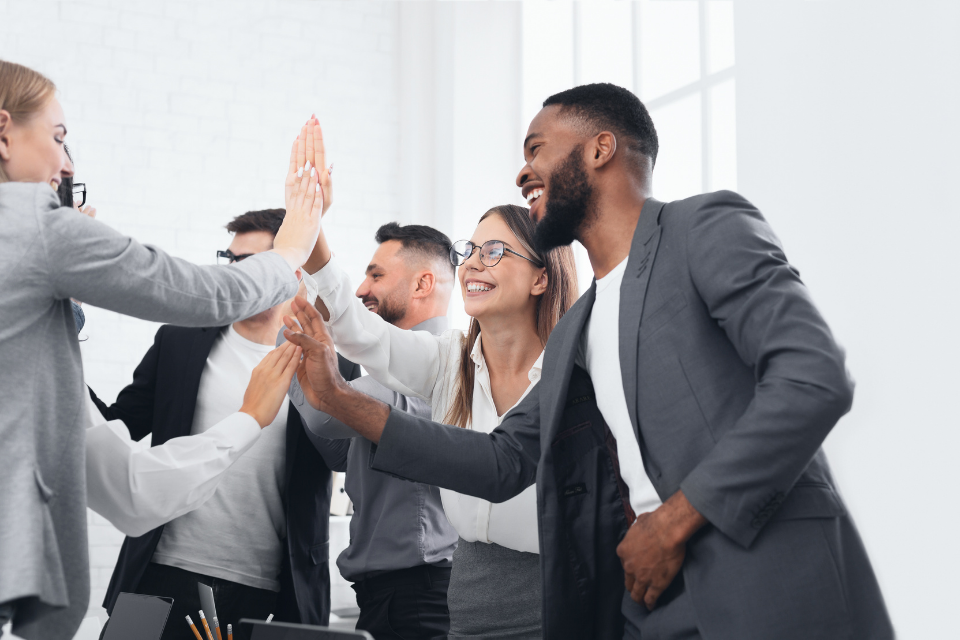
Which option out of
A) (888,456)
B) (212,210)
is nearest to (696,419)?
(888,456)

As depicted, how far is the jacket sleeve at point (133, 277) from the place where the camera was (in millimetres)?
1209

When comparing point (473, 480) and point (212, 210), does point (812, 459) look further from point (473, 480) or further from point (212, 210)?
point (212, 210)

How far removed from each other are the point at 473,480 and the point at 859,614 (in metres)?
0.76

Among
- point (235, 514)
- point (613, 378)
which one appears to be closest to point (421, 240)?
point (235, 514)

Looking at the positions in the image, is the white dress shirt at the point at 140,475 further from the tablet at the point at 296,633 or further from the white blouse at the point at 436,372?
the white blouse at the point at 436,372

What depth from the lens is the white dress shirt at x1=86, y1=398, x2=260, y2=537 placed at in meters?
1.44

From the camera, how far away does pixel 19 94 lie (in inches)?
50.9

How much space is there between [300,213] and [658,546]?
1.09 meters

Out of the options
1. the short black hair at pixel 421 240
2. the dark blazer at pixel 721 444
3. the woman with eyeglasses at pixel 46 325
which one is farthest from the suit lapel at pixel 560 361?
the short black hair at pixel 421 240

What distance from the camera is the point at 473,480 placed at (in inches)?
65.3

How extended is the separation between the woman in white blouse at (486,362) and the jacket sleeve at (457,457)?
0.20 metres

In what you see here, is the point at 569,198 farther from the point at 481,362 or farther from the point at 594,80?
the point at 594,80

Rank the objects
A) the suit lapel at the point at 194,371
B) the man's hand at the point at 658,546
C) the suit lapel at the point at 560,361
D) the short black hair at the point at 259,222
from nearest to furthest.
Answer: the man's hand at the point at 658,546
the suit lapel at the point at 560,361
the suit lapel at the point at 194,371
the short black hair at the point at 259,222

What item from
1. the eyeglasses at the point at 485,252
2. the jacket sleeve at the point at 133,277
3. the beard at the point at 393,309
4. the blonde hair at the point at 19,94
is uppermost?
the blonde hair at the point at 19,94
